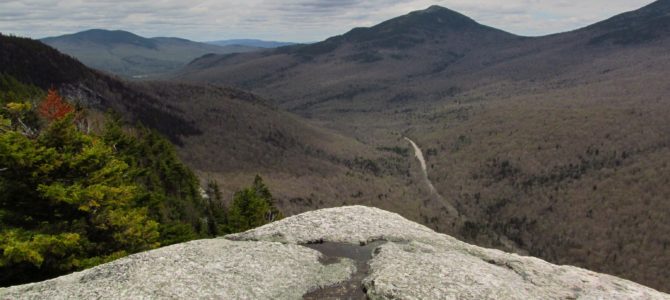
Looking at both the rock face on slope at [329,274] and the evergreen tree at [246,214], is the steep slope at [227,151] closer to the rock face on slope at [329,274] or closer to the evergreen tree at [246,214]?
the evergreen tree at [246,214]

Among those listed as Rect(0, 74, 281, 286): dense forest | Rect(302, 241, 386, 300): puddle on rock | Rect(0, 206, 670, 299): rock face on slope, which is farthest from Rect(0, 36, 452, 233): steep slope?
Rect(0, 206, 670, 299): rock face on slope

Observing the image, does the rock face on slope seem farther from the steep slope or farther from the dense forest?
the steep slope

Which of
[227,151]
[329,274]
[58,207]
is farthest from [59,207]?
[227,151]

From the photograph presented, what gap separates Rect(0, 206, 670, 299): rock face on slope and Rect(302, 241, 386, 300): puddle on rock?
0.04 m

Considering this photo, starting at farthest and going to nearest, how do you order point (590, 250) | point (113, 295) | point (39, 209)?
point (590, 250), point (39, 209), point (113, 295)

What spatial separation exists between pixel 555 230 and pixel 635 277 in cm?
3099

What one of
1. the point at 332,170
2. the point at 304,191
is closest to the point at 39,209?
the point at 304,191

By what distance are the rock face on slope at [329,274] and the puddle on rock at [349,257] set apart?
A: 0.13 feet

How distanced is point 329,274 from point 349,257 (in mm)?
1774

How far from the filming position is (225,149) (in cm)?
16988

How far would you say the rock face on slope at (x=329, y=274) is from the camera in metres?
14.7

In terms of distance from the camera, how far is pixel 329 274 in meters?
16.4

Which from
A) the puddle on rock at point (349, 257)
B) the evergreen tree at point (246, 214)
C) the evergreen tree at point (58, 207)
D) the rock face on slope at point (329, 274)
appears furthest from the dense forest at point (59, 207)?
the evergreen tree at point (246, 214)

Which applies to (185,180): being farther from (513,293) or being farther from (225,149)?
(225,149)
